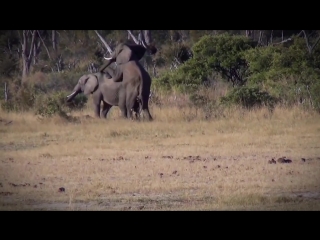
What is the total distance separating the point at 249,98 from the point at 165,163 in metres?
6.80

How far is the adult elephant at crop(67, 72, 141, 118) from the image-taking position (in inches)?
675

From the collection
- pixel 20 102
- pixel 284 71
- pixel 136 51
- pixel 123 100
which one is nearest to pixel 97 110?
pixel 123 100

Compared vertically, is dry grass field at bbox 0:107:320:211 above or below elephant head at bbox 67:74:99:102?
below

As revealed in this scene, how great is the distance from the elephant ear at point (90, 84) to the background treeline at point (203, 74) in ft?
A: 2.77

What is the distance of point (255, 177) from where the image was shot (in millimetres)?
9695

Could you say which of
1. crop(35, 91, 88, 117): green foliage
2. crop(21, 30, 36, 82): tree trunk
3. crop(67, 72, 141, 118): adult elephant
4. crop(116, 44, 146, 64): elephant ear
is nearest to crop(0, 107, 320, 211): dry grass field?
crop(35, 91, 88, 117): green foliage

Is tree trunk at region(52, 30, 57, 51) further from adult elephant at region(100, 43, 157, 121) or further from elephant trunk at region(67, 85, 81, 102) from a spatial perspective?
adult elephant at region(100, 43, 157, 121)

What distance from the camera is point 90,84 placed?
17.9 metres

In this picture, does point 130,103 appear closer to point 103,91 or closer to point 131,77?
point 131,77

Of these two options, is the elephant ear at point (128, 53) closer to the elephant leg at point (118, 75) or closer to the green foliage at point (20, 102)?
the elephant leg at point (118, 75)

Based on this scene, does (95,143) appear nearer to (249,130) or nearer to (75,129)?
(75,129)

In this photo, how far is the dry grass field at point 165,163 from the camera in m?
8.66
